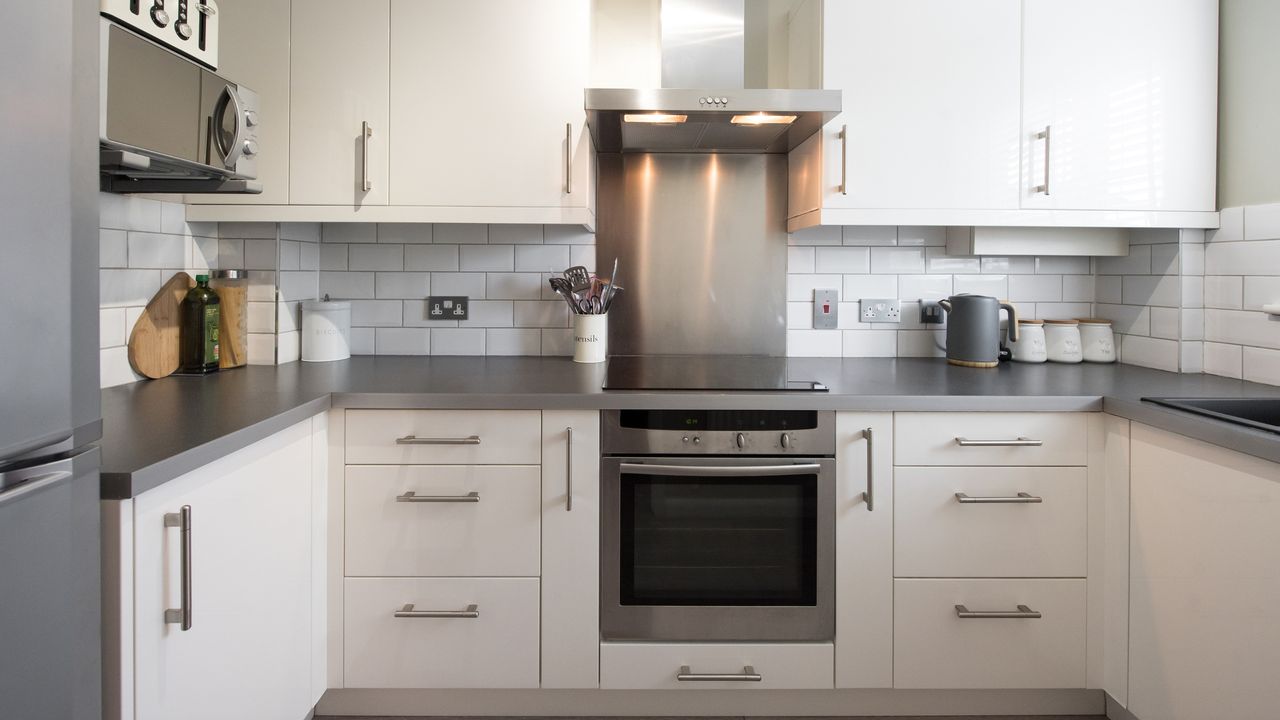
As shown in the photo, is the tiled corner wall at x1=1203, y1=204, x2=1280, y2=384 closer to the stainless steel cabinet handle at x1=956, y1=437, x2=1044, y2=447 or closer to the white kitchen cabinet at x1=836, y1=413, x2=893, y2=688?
the stainless steel cabinet handle at x1=956, y1=437, x2=1044, y2=447

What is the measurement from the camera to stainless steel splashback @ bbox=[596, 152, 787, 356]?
2.65m

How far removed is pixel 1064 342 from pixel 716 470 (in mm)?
1380

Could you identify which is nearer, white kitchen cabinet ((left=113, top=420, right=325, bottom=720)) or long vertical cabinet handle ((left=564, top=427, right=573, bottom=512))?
white kitchen cabinet ((left=113, top=420, right=325, bottom=720))

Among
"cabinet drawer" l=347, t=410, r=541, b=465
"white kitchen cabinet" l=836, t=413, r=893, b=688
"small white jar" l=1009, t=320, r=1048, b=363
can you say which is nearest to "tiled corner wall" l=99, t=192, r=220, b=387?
"cabinet drawer" l=347, t=410, r=541, b=465

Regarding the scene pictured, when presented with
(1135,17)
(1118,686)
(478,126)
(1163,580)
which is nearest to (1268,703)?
(1163,580)

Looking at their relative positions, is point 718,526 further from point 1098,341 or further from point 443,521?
point 1098,341

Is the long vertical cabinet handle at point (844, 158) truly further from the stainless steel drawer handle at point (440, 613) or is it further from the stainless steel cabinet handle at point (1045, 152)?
the stainless steel drawer handle at point (440, 613)

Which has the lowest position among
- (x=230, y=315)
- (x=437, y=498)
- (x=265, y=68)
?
(x=437, y=498)

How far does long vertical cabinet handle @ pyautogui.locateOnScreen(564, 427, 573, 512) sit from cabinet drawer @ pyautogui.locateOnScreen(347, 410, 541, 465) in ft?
0.22

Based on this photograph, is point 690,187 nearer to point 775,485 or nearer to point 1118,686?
point 775,485

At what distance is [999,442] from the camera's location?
194 cm

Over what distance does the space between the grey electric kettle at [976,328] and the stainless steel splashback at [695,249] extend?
538 mm

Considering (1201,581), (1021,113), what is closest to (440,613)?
(1201,581)

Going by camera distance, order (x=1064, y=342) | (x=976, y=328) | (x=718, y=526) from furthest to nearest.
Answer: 1. (x=1064, y=342)
2. (x=976, y=328)
3. (x=718, y=526)
